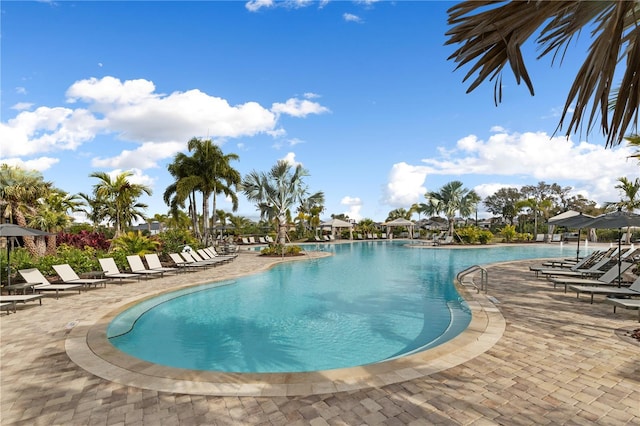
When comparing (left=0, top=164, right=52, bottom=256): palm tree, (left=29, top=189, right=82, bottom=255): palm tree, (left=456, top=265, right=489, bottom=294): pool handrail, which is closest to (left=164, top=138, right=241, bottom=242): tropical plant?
(left=29, top=189, right=82, bottom=255): palm tree

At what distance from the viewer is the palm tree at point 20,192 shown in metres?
13.8

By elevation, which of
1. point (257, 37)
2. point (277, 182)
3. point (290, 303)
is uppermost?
point (257, 37)

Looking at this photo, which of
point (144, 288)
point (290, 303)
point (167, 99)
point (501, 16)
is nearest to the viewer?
point (501, 16)

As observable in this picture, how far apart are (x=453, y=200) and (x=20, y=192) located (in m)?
32.3

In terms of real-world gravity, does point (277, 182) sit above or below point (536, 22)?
above

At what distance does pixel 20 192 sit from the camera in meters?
14.0

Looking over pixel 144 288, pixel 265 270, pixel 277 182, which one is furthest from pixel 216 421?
pixel 277 182

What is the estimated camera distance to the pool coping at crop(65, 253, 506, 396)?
11.6ft

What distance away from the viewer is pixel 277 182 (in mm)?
22625

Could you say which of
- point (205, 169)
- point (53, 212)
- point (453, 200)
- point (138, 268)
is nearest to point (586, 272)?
point (138, 268)

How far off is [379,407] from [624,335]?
465 cm

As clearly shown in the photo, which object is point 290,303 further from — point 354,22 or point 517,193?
point 517,193

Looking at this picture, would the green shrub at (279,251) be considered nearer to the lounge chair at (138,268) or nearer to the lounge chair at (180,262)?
the lounge chair at (180,262)

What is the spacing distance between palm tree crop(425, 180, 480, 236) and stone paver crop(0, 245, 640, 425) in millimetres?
28618
